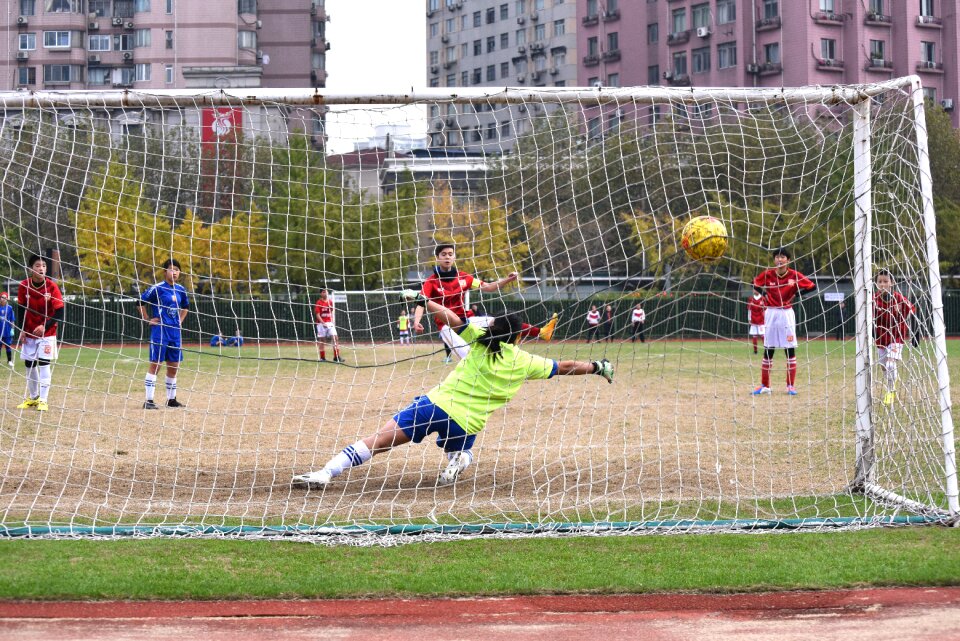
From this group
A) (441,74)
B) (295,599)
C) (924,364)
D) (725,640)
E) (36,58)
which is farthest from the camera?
(441,74)

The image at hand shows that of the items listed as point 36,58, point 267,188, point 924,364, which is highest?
point 36,58

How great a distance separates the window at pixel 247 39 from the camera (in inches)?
2270

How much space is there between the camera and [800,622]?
4465 millimetres

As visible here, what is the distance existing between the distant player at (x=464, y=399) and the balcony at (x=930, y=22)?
50.8 m

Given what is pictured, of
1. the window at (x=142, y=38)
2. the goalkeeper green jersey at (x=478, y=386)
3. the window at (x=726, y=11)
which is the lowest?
the goalkeeper green jersey at (x=478, y=386)

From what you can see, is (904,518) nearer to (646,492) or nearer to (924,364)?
(924,364)

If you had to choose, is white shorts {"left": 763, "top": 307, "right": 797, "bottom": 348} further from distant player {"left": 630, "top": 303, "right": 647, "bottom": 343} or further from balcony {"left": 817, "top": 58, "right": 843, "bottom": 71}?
balcony {"left": 817, "top": 58, "right": 843, "bottom": 71}

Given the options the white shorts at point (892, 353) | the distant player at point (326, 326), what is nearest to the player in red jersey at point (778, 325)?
the white shorts at point (892, 353)

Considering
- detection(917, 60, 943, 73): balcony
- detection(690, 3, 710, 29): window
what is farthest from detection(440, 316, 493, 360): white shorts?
detection(690, 3, 710, 29): window

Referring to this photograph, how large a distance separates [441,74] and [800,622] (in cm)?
7912

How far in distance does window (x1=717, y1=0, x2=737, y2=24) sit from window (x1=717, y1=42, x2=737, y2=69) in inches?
50.2

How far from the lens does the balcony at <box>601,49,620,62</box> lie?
61.8 m

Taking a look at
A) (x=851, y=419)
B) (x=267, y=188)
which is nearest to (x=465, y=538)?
(x=267, y=188)

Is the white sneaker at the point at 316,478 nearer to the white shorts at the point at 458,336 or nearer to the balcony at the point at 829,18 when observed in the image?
the white shorts at the point at 458,336
